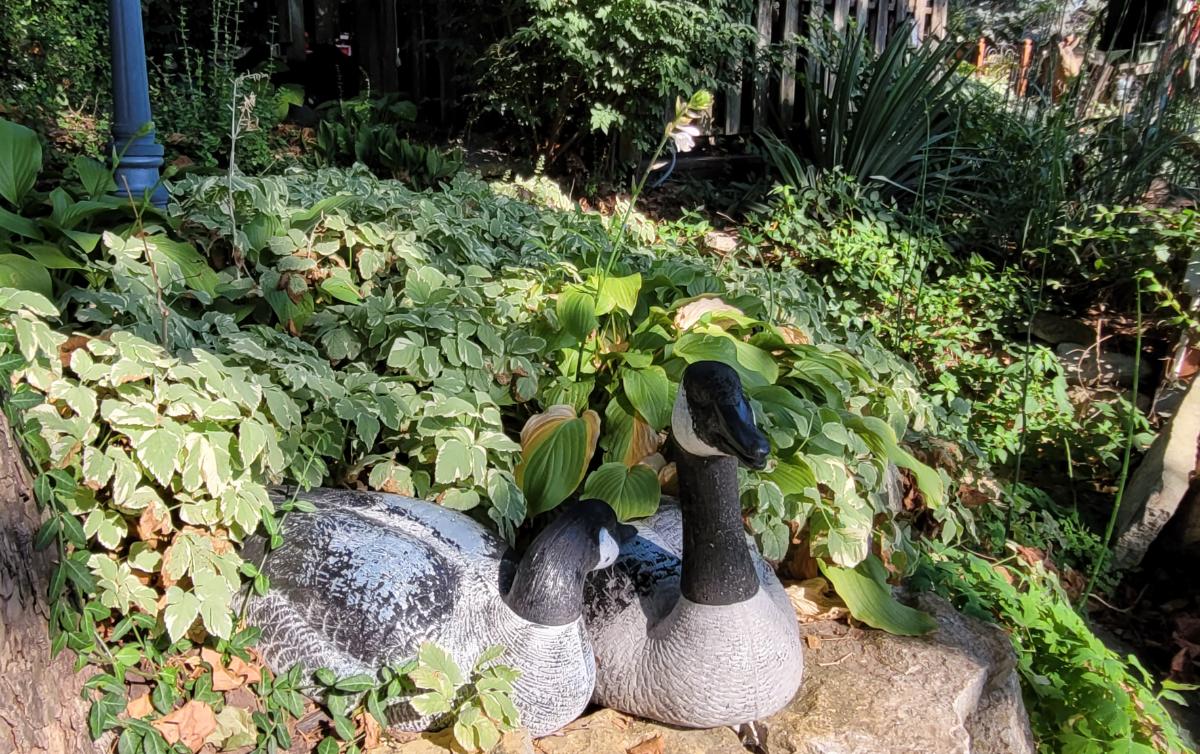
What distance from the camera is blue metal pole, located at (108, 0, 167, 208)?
2.52 metres

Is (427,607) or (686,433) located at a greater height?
(686,433)

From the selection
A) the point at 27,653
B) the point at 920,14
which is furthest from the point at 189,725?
the point at 920,14

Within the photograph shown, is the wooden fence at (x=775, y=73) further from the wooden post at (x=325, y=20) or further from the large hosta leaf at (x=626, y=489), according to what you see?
the large hosta leaf at (x=626, y=489)

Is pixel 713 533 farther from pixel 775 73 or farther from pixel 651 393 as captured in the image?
pixel 775 73

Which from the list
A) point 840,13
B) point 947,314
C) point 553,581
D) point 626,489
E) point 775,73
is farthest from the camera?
point 840,13

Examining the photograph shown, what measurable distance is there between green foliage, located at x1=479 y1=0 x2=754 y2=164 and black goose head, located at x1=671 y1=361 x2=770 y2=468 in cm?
360

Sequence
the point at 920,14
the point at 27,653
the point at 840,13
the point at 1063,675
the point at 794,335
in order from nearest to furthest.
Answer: the point at 27,653, the point at 1063,675, the point at 794,335, the point at 840,13, the point at 920,14

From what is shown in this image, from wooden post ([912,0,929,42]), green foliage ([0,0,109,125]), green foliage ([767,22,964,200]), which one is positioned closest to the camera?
green foliage ([0,0,109,125])

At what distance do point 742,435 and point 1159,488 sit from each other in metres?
2.72

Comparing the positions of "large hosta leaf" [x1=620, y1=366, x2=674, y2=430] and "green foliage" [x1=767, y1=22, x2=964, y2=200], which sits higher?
"green foliage" [x1=767, y1=22, x2=964, y2=200]

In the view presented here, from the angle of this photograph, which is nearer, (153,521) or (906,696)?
(153,521)

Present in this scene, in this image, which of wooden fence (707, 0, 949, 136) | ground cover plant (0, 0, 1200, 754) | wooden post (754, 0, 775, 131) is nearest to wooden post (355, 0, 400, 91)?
ground cover plant (0, 0, 1200, 754)

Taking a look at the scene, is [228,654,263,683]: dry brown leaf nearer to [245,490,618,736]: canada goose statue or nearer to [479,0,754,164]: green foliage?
[245,490,618,736]: canada goose statue

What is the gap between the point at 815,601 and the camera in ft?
7.70
